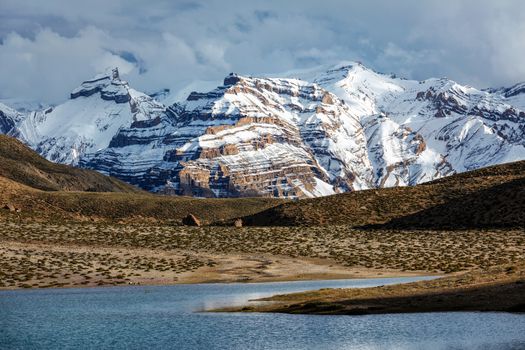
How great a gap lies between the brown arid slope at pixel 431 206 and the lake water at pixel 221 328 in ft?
233

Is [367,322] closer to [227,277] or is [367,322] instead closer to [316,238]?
[227,277]

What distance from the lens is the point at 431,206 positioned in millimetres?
144750

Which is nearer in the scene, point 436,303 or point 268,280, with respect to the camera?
point 436,303

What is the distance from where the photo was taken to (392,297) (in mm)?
62281

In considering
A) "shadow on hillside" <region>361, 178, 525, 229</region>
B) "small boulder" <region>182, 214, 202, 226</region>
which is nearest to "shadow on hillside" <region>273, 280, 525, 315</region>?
"shadow on hillside" <region>361, 178, 525, 229</region>

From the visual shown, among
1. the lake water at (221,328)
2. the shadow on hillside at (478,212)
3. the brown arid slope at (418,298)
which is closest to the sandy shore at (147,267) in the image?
the lake water at (221,328)

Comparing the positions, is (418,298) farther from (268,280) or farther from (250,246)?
(250,246)

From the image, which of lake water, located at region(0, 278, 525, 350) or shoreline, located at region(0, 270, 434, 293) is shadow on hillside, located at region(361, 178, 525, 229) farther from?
lake water, located at region(0, 278, 525, 350)

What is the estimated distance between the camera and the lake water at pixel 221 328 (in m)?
45.1

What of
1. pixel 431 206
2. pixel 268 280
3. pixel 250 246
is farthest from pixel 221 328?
pixel 431 206

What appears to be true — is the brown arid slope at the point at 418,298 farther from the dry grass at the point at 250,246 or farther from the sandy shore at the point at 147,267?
the dry grass at the point at 250,246

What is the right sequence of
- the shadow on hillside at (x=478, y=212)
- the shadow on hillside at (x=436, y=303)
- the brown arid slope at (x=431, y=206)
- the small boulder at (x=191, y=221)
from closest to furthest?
1. the shadow on hillside at (x=436, y=303)
2. the shadow on hillside at (x=478, y=212)
3. the brown arid slope at (x=431, y=206)
4. the small boulder at (x=191, y=221)

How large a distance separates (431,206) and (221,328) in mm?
97958

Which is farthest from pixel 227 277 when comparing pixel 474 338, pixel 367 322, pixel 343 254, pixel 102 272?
pixel 474 338
